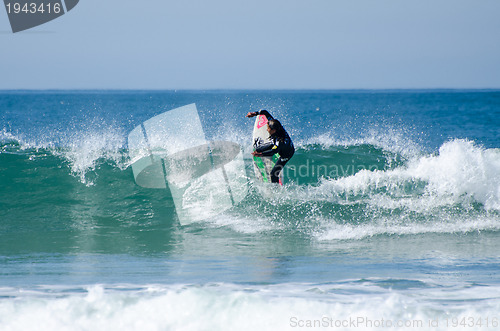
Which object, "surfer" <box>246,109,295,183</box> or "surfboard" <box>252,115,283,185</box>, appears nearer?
"surfer" <box>246,109,295,183</box>

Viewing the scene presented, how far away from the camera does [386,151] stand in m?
12.9

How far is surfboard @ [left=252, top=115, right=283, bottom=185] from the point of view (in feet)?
30.2

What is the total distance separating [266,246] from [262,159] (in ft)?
8.81

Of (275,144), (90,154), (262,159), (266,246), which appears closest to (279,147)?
(275,144)

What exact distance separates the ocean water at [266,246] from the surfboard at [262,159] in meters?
0.49

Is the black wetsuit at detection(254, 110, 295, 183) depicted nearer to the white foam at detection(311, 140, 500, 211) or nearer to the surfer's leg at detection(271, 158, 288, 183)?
the surfer's leg at detection(271, 158, 288, 183)

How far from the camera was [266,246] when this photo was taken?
22.9 ft

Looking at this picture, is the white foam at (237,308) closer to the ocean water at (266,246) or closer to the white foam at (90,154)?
the ocean water at (266,246)

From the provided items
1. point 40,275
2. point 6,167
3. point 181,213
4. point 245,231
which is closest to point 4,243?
point 40,275

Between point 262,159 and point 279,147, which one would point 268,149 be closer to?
point 279,147

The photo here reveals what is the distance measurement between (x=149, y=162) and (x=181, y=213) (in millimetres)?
2040

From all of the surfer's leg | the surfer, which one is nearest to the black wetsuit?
the surfer

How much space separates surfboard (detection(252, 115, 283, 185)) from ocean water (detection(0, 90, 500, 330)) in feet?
1.59

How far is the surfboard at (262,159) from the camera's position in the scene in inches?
363
